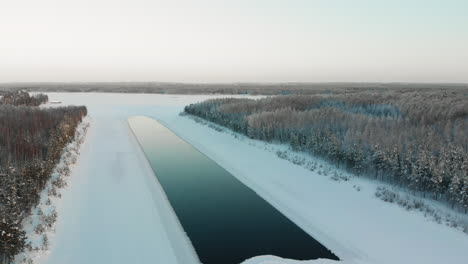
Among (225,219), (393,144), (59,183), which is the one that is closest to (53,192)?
(59,183)

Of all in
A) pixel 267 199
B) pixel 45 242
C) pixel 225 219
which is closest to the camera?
pixel 45 242

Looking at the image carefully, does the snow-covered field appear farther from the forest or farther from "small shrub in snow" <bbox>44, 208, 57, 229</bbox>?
the forest

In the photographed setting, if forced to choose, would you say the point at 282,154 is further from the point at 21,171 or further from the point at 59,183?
the point at 21,171

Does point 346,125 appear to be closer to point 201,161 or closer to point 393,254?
point 201,161

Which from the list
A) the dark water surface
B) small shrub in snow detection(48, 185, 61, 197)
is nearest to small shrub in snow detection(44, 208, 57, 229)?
small shrub in snow detection(48, 185, 61, 197)

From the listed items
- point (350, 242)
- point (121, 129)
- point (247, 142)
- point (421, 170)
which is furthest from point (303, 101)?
point (350, 242)

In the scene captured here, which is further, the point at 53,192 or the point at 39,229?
the point at 53,192

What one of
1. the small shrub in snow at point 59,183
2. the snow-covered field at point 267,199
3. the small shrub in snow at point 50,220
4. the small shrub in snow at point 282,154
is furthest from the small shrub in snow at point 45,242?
the small shrub in snow at point 282,154

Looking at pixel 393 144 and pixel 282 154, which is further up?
pixel 393 144
